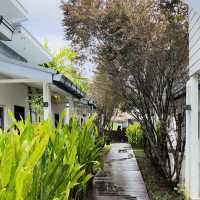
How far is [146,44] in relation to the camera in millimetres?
8742

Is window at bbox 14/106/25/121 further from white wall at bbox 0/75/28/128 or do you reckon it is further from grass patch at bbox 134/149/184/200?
grass patch at bbox 134/149/184/200

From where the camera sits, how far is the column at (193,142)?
23.2 feet

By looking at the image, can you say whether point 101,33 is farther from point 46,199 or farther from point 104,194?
point 46,199

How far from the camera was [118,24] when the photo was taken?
8805mm

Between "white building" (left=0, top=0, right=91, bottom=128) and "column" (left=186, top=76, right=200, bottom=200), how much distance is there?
3.03m

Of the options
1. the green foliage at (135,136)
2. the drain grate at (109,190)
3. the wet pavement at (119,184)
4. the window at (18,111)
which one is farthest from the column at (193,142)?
the green foliage at (135,136)

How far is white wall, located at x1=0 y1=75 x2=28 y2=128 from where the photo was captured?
31.9ft

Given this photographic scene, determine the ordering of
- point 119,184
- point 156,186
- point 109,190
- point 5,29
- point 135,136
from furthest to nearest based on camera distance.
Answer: point 135,136 < point 119,184 < point 156,186 < point 5,29 < point 109,190

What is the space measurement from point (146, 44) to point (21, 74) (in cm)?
317

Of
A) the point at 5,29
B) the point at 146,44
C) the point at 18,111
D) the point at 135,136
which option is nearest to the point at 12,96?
the point at 18,111

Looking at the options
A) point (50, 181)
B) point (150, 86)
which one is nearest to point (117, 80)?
point (150, 86)

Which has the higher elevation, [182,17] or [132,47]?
[182,17]

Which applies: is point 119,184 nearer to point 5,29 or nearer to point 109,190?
point 109,190

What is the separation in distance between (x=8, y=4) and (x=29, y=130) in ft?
27.4
